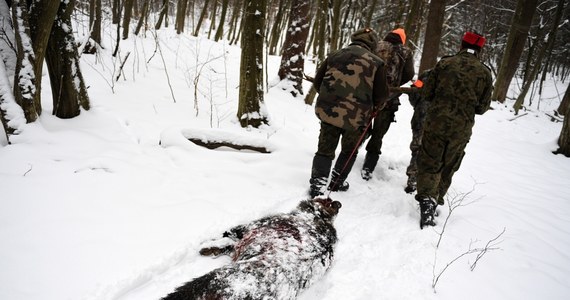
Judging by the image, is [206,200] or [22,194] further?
[206,200]

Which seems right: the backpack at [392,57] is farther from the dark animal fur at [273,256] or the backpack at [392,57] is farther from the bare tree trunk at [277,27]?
the bare tree trunk at [277,27]

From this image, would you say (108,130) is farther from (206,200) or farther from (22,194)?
(206,200)

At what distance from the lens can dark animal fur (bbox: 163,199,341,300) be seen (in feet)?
5.34

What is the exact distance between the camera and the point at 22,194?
228cm

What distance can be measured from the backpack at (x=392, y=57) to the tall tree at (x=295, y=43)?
4.29 metres

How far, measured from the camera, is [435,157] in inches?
126

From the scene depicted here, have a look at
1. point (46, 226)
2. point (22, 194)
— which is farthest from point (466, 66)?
point (22, 194)

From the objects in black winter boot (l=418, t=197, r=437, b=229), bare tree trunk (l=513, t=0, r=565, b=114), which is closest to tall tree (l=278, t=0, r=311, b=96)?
black winter boot (l=418, t=197, r=437, b=229)

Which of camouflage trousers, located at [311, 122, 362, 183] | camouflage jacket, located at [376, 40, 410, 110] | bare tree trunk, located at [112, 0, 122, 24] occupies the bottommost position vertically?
camouflage trousers, located at [311, 122, 362, 183]

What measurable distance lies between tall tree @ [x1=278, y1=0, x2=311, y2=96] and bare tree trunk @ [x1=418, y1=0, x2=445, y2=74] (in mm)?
2951

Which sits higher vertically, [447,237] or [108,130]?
[108,130]

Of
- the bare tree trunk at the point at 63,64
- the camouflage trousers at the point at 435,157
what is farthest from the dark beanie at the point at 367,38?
the bare tree trunk at the point at 63,64

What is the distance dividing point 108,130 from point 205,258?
2.24 meters

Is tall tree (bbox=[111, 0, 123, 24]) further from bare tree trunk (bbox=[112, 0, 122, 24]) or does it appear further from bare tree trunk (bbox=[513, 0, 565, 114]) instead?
bare tree trunk (bbox=[513, 0, 565, 114])
